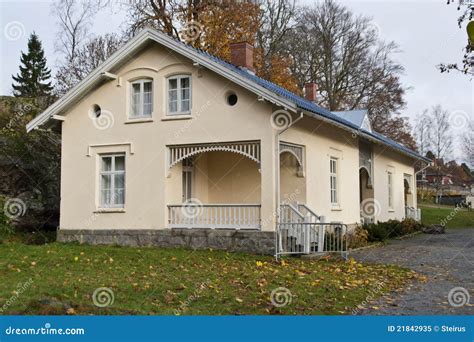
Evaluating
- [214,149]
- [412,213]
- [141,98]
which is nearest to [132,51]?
[141,98]

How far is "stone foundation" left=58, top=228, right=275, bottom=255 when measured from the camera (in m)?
15.5

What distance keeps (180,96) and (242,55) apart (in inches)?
179

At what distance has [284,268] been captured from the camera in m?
13.1

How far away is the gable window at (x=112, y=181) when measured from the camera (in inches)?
714

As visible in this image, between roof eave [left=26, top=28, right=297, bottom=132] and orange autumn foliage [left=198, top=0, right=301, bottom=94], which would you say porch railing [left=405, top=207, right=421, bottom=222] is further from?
roof eave [left=26, top=28, right=297, bottom=132]

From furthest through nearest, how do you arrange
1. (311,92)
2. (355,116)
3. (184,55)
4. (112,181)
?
(311,92)
(355,116)
(112,181)
(184,55)

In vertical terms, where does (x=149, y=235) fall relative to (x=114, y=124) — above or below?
below

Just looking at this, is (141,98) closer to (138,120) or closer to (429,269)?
(138,120)

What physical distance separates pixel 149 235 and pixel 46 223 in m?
6.48

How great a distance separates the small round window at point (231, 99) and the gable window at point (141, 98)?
2757 millimetres

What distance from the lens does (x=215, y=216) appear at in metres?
16.4

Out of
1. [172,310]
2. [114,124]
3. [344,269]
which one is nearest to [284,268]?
[344,269]

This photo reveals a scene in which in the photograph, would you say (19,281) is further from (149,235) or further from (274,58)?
(274,58)

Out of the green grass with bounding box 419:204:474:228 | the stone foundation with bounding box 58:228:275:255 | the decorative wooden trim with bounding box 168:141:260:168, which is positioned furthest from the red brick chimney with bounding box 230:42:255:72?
the green grass with bounding box 419:204:474:228
